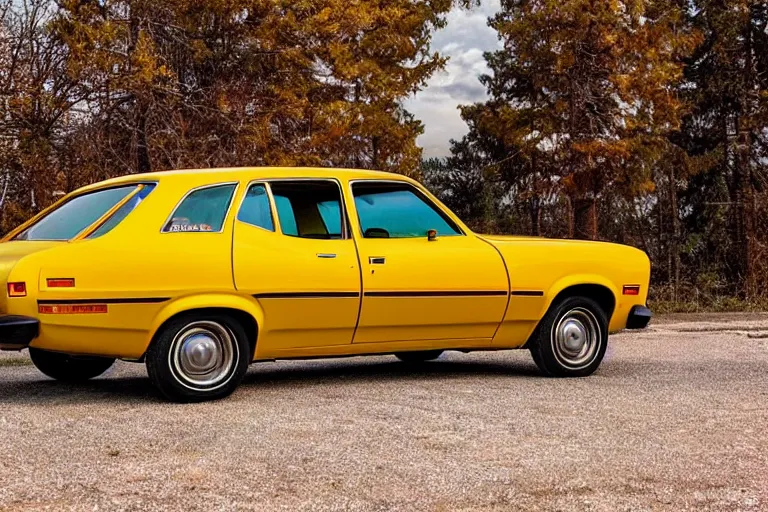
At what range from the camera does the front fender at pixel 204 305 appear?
20.1ft

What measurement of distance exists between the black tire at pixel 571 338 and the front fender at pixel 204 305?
246 cm

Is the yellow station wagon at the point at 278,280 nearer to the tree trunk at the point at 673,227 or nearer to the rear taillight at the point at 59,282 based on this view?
the rear taillight at the point at 59,282

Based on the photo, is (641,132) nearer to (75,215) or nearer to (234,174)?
(234,174)

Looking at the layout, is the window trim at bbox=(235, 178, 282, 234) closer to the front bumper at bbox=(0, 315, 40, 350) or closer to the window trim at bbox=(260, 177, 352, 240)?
the window trim at bbox=(260, 177, 352, 240)

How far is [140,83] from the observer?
53.8ft

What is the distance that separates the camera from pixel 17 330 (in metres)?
5.79

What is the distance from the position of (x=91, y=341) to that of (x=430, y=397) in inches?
89.9

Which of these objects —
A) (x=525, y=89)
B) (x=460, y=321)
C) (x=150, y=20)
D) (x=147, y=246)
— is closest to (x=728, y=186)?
(x=525, y=89)

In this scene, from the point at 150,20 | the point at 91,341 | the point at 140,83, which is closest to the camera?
the point at 91,341

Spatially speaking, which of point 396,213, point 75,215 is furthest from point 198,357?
point 396,213

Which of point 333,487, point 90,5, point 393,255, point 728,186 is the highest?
point 90,5

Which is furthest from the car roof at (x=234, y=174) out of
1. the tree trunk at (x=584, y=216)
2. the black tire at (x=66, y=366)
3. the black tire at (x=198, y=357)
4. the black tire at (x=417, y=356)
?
the tree trunk at (x=584, y=216)

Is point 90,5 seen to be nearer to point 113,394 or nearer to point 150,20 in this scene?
point 150,20

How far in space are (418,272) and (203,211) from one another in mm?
1640
